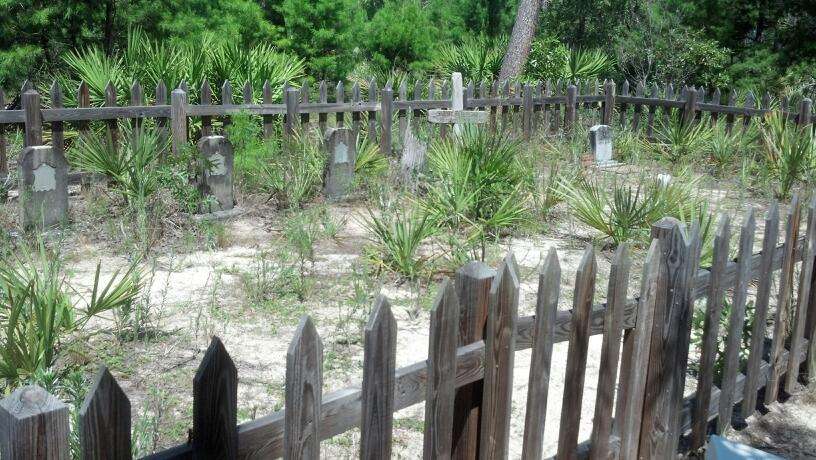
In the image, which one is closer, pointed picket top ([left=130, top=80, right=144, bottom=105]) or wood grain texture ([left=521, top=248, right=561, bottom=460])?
wood grain texture ([left=521, top=248, right=561, bottom=460])

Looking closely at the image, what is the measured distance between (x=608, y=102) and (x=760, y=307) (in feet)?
33.1

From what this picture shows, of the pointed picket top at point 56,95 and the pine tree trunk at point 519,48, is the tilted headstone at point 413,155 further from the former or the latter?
the pine tree trunk at point 519,48

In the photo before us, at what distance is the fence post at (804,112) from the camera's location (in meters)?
10.2

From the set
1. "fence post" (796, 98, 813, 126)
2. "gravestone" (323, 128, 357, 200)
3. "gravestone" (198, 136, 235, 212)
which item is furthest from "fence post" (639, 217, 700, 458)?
"fence post" (796, 98, 813, 126)

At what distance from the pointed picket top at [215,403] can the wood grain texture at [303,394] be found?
0.13m

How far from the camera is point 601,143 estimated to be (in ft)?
34.8

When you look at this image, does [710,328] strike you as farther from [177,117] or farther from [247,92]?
[247,92]

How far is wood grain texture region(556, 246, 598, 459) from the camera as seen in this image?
Answer: 7.91 ft

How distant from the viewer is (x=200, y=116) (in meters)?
8.30

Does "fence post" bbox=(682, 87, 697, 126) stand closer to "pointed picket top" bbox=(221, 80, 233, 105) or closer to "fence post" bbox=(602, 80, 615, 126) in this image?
"fence post" bbox=(602, 80, 615, 126)

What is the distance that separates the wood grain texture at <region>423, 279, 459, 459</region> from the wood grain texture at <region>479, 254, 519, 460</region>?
0.14m

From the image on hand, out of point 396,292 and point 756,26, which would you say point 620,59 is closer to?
point 756,26

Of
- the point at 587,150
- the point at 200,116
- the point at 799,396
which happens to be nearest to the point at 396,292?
the point at 799,396

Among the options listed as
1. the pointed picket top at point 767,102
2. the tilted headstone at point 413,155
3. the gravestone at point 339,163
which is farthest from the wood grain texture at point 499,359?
the pointed picket top at point 767,102
